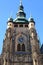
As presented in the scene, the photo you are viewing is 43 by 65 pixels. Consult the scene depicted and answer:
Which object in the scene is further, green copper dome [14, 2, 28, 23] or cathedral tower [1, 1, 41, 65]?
green copper dome [14, 2, 28, 23]

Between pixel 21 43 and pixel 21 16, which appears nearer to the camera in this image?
pixel 21 43

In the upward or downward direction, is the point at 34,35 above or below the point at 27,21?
below

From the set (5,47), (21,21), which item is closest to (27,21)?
(21,21)

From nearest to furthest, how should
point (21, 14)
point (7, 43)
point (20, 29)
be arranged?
point (7, 43) < point (20, 29) < point (21, 14)

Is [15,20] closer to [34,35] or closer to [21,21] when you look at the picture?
[21,21]

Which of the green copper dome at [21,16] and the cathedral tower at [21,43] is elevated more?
the green copper dome at [21,16]

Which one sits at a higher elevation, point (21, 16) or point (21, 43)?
point (21, 16)

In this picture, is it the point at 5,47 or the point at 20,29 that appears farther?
the point at 20,29

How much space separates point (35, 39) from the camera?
40469mm

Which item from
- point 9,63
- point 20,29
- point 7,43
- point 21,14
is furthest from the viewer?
point 21,14

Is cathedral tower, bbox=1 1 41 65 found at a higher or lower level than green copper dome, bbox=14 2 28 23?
lower

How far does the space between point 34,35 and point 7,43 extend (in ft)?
15.5

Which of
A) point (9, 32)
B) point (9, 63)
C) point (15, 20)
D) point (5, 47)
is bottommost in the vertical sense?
point (9, 63)

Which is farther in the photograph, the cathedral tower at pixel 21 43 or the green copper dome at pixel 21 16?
the green copper dome at pixel 21 16
